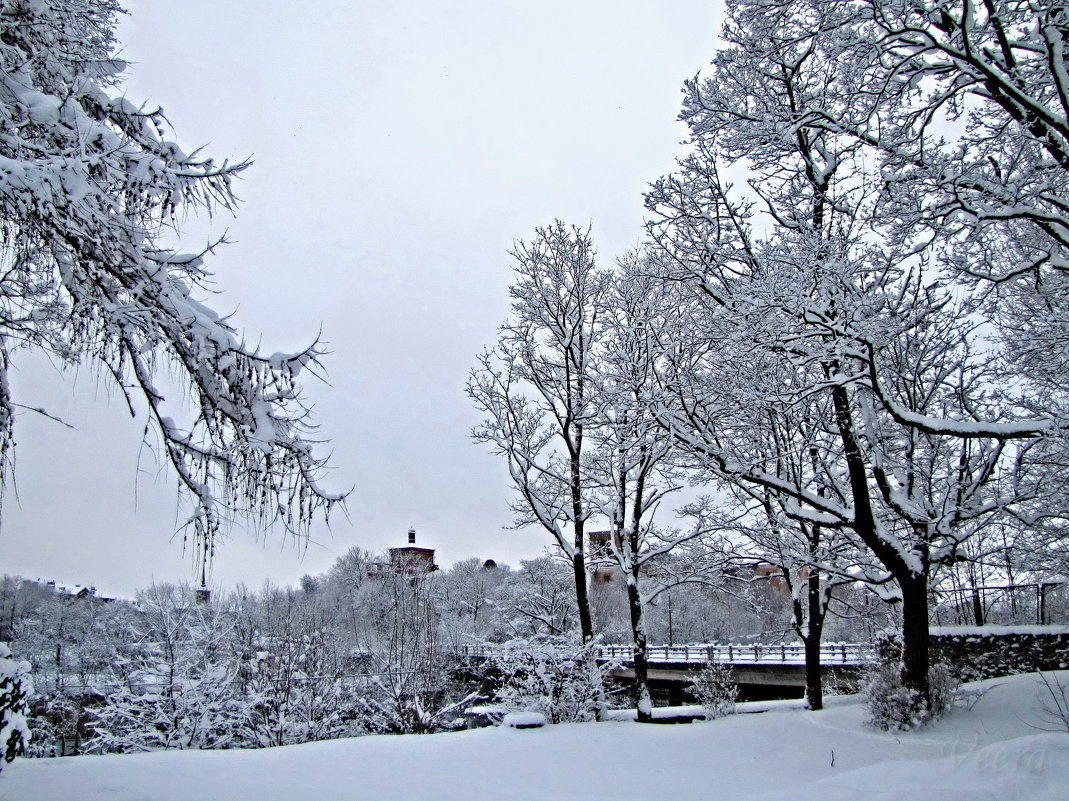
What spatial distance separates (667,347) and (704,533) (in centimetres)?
517

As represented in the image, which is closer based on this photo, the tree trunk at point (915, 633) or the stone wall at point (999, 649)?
the tree trunk at point (915, 633)

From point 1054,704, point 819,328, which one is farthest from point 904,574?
point 819,328

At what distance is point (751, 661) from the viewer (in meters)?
24.1

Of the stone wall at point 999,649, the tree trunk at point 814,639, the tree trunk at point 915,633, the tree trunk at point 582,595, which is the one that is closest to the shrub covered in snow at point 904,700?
the tree trunk at point 915,633

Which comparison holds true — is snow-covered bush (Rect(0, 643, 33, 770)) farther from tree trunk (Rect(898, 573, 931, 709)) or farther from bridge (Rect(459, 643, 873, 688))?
bridge (Rect(459, 643, 873, 688))

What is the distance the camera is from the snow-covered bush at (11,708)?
20.9ft

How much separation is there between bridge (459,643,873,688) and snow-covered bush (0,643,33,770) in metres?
14.1

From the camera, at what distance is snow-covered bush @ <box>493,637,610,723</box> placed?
1134 cm

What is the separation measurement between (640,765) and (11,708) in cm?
708

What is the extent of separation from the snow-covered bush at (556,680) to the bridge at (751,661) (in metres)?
8.40

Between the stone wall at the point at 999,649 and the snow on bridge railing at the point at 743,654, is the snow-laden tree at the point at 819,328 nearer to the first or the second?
the stone wall at the point at 999,649

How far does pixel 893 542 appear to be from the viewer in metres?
9.50

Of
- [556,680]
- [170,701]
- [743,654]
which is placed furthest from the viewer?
[743,654]

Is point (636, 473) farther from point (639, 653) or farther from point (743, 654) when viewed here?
point (743, 654)
